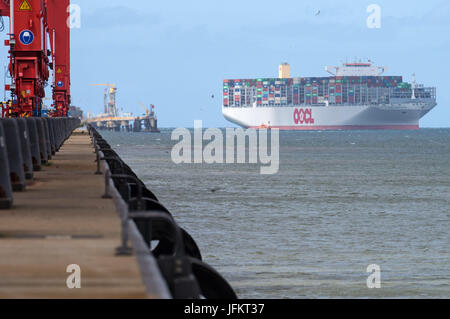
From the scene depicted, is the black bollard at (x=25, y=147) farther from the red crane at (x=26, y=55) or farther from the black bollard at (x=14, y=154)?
the red crane at (x=26, y=55)

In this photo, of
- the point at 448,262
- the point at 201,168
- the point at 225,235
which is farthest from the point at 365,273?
the point at 201,168

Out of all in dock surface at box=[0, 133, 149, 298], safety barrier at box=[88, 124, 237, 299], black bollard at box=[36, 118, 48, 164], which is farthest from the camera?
black bollard at box=[36, 118, 48, 164]

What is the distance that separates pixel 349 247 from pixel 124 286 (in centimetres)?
1747

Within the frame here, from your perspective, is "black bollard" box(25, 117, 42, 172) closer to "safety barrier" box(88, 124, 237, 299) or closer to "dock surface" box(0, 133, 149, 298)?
"safety barrier" box(88, 124, 237, 299)

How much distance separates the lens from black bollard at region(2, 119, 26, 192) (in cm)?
1232

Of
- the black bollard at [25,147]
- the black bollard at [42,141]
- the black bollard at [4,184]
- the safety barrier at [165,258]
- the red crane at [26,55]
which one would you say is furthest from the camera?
the red crane at [26,55]

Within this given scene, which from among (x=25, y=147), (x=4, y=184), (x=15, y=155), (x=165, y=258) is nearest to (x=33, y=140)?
(x=25, y=147)

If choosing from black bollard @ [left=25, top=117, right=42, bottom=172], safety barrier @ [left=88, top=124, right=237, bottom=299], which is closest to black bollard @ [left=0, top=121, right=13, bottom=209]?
safety barrier @ [left=88, top=124, right=237, bottom=299]

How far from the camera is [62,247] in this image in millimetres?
7492

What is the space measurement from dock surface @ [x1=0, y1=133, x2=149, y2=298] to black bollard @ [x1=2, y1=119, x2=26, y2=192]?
172mm

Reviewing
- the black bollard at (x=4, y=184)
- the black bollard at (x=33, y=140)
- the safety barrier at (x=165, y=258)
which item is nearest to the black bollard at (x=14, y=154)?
the safety barrier at (x=165, y=258)

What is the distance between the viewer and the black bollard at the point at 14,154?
1232 centimetres

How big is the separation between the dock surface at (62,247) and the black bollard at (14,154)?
172mm
